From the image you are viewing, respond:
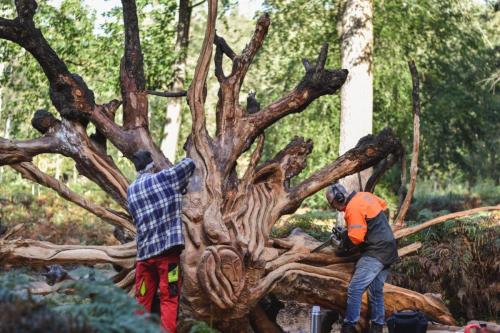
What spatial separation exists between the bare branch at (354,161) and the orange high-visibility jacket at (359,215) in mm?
1290

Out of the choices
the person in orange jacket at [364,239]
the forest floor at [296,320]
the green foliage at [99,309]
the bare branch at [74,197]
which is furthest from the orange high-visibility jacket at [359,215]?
the green foliage at [99,309]

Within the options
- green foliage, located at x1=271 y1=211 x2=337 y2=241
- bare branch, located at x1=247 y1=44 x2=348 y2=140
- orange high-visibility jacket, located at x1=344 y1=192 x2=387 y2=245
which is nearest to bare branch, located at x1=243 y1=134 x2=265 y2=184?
bare branch, located at x1=247 y1=44 x2=348 y2=140

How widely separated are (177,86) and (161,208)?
1465cm

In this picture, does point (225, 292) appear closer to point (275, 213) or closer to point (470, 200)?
point (275, 213)

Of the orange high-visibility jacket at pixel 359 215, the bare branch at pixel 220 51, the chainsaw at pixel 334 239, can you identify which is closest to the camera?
the orange high-visibility jacket at pixel 359 215

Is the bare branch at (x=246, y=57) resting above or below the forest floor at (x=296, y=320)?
above

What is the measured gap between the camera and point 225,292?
30.9ft

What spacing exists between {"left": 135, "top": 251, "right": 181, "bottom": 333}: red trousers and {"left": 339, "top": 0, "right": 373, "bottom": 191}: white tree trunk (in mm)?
6017

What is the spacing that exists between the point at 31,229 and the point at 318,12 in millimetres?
10327

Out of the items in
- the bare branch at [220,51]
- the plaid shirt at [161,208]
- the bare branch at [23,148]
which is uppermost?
the bare branch at [220,51]

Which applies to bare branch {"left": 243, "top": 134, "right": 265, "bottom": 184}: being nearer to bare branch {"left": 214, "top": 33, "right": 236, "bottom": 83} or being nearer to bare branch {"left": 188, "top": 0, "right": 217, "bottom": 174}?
bare branch {"left": 188, "top": 0, "right": 217, "bottom": 174}

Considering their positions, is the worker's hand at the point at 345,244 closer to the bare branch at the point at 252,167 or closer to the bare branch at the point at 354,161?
the bare branch at the point at 354,161

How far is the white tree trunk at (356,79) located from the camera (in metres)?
14.5

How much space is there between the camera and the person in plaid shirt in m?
8.61
